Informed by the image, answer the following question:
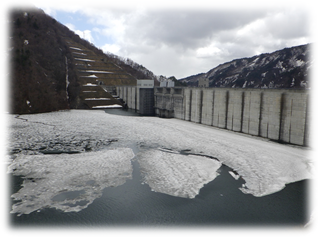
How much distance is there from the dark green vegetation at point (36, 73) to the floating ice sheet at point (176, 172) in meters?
37.7

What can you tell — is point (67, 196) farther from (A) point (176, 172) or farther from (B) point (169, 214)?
(A) point (176, 172)

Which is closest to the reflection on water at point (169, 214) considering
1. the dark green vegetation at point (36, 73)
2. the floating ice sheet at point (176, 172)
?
the floating ice sheet at point (176, 172)

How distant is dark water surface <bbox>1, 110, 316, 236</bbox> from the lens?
960 centimetres

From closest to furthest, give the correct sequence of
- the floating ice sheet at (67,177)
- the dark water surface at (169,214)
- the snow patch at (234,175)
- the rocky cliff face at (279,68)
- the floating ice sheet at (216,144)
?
the dark water surface at (169,214), the floating ice sheet at (67,177), the snow patch at (234,175), the floating ice sheet at (216,144), the rocky cliff face at (279,68)

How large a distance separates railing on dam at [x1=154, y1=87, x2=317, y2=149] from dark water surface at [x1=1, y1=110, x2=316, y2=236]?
9.64 metres

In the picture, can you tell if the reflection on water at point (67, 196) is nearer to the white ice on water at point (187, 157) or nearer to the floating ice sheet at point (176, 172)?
the white ice on water at point (187, 157)

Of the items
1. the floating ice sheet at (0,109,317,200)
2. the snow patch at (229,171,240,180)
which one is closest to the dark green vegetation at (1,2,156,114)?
the floating ice sheet at (0,109,317,200)

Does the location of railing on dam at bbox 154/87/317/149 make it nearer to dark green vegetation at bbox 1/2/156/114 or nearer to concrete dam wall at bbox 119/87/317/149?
concrete dam wall at bbox 119/87/317/149

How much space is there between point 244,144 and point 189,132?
25.0 ft

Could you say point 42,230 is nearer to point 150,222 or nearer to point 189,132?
point 150,222

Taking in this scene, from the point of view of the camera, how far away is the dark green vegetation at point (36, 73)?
152ft

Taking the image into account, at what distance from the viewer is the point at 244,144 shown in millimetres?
22219

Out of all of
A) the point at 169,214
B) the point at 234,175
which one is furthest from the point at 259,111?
the point at 169,214

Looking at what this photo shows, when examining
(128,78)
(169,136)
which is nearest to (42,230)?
(169,136)
